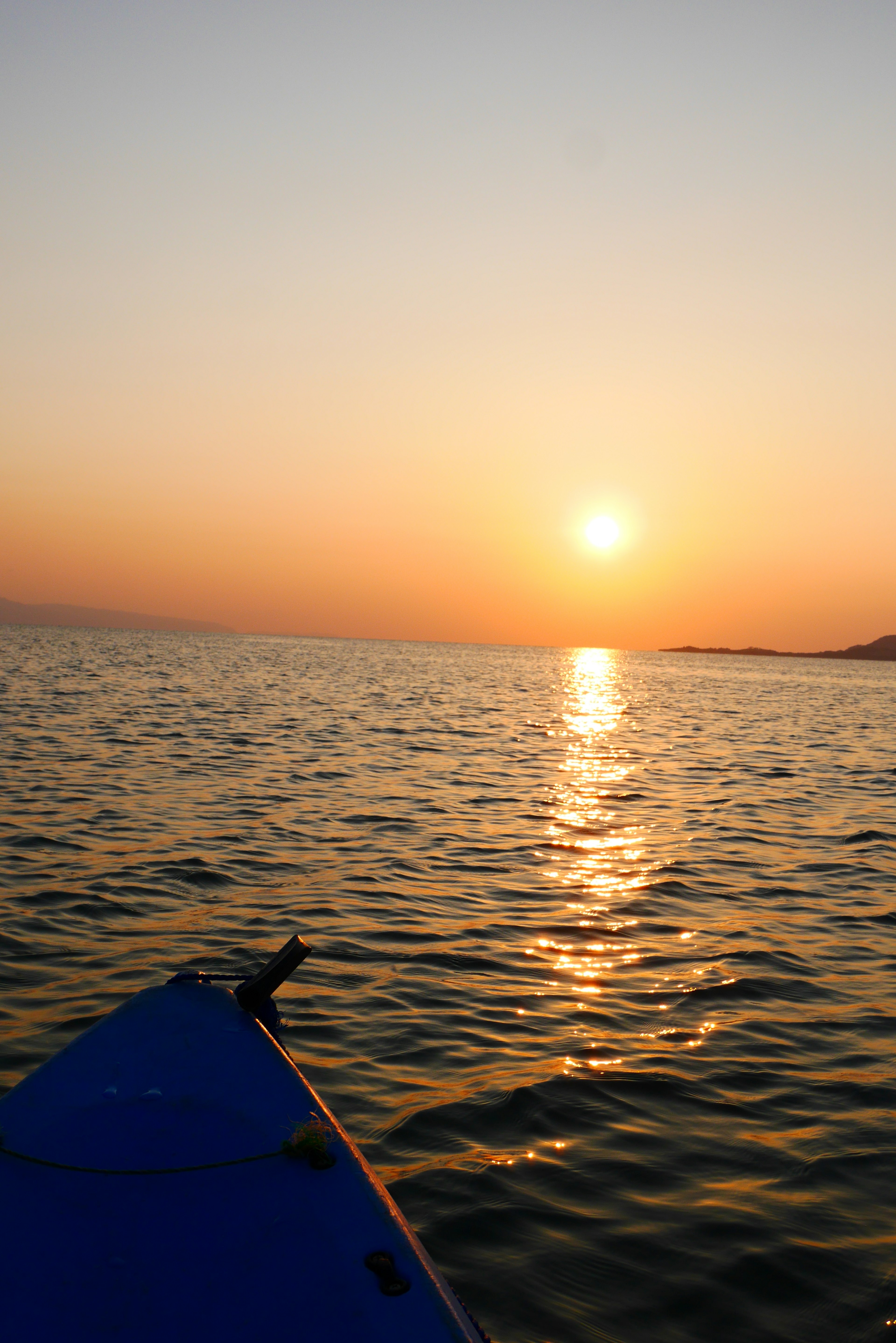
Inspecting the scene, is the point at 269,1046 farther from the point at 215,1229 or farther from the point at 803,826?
the point at 803,826

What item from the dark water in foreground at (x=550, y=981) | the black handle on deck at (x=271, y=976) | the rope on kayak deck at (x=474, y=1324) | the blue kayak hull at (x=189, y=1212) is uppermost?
the black handle on deck at (x=271, y=976)

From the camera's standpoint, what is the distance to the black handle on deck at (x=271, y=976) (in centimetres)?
471

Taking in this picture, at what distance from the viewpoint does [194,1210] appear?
3268 mm

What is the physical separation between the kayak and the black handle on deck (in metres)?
0.28

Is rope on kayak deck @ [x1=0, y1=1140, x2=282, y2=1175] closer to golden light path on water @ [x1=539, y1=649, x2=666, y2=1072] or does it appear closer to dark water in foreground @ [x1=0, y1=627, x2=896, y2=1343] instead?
dark water in foreground @ [x1=0, y1=627, x2=896, y2=1343]

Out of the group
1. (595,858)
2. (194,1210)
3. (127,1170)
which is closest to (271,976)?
(127,1170)

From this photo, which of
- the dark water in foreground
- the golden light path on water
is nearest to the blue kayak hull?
the dark water in foreground

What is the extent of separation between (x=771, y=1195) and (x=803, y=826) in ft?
36.1

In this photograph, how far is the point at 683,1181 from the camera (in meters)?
4.74

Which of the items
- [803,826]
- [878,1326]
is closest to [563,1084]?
[878,1326]

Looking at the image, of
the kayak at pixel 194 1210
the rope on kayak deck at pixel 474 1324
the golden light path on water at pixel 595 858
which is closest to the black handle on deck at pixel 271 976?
the kayak at pixel 194 1210

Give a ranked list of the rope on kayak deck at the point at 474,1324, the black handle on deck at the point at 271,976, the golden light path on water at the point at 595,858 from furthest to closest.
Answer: the golden light path on water at the point at 595,858
the black handle on deck at the point at 271,976
the rope on kayak deck at the point at 474,1324

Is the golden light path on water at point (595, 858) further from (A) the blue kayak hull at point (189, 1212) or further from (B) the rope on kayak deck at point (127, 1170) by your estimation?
(B) the rope on kayak deck at point (127, 1170)

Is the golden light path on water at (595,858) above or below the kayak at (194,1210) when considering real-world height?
below
